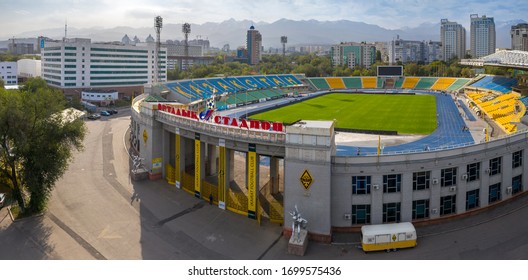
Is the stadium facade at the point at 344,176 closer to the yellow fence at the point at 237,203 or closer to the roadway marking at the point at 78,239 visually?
the yellow fence at the point at 237,203

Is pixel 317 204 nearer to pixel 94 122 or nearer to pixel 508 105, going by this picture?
pixel 508 105

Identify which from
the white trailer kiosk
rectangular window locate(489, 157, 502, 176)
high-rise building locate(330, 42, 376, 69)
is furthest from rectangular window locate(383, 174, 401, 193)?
high-rise building locate(330, 42, 376, 69)

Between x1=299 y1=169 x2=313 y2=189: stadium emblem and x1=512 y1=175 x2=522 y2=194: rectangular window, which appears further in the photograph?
x1=512 y1=175 x2=522 y2=194: rectangular window

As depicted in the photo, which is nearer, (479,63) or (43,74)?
(479,63)

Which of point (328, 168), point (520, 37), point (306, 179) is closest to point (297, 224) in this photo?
point (306, 179)

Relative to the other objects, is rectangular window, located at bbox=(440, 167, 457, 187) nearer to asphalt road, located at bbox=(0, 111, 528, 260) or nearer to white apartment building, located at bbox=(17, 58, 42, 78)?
asphalt road, located at bbox=(0, 111, 528, 260)

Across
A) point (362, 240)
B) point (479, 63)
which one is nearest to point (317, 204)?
point (362, 240)

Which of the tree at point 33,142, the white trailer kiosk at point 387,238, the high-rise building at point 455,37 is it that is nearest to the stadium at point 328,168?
the white trailer kiosk at point 387,238
